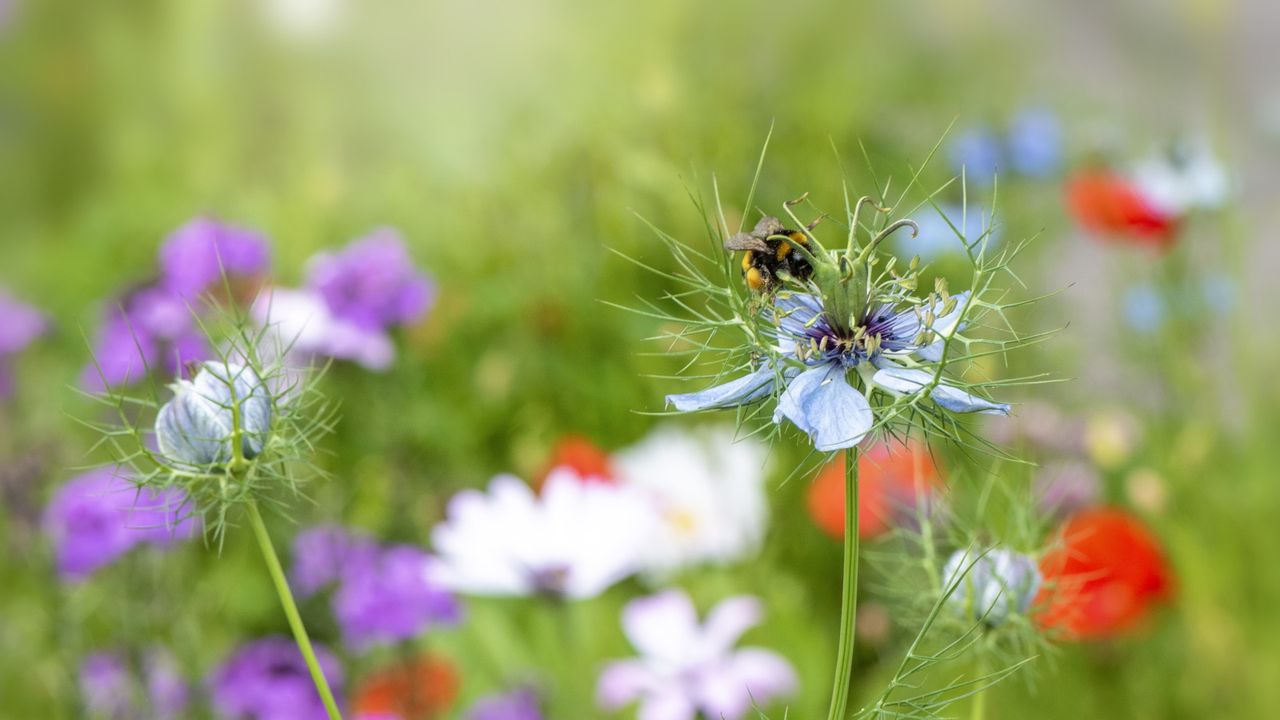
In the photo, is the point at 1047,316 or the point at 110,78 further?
the point at 110,78

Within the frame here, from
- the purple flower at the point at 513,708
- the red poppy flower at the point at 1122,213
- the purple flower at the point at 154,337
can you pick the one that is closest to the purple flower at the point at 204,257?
the purple flower at the point at 154,337

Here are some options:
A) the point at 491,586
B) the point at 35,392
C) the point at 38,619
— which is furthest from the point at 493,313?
the point at 491,586

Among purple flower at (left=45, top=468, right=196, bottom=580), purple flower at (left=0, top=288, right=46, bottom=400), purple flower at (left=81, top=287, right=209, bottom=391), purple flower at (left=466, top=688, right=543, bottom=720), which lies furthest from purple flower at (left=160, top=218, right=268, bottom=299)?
purple flower at (left=0, top=288, right=46, bottom=400)

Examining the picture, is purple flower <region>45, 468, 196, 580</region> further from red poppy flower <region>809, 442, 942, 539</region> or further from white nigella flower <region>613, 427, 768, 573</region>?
red poppy flower <region>809, 442, 942, 539</region>

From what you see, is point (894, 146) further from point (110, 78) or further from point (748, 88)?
point (110, 78)

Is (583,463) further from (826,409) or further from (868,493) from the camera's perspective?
(826,409)

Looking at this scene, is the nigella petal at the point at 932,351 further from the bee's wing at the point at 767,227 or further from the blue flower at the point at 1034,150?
the blue flower at the point at 1034,150
